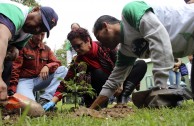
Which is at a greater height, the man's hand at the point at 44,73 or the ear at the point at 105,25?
the ear at the point at 105,25

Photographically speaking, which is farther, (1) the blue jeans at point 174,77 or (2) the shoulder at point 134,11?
(1) the blue jeans at point 174,77

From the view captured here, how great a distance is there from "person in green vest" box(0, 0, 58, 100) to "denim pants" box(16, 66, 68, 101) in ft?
3.42

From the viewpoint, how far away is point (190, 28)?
294 cm

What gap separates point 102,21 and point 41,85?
1991mm

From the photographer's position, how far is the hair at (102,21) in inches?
122

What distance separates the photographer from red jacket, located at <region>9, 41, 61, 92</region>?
4.38 metres

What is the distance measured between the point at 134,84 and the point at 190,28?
146 cm

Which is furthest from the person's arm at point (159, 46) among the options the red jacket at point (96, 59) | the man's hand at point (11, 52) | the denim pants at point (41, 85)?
the denim pants at point (41, 85)

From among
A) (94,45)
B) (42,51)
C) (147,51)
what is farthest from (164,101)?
(42,51)

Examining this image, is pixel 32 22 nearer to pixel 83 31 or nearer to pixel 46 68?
pixel 83 31

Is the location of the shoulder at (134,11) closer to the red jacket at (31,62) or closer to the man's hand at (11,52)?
the man's hand at (11,52)

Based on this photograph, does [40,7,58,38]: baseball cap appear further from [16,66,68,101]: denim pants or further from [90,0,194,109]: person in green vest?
[16,66,68,101]: denim pants

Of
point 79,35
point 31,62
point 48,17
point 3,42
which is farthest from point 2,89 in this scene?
point 31,62

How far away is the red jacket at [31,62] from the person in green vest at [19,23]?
0.99m
